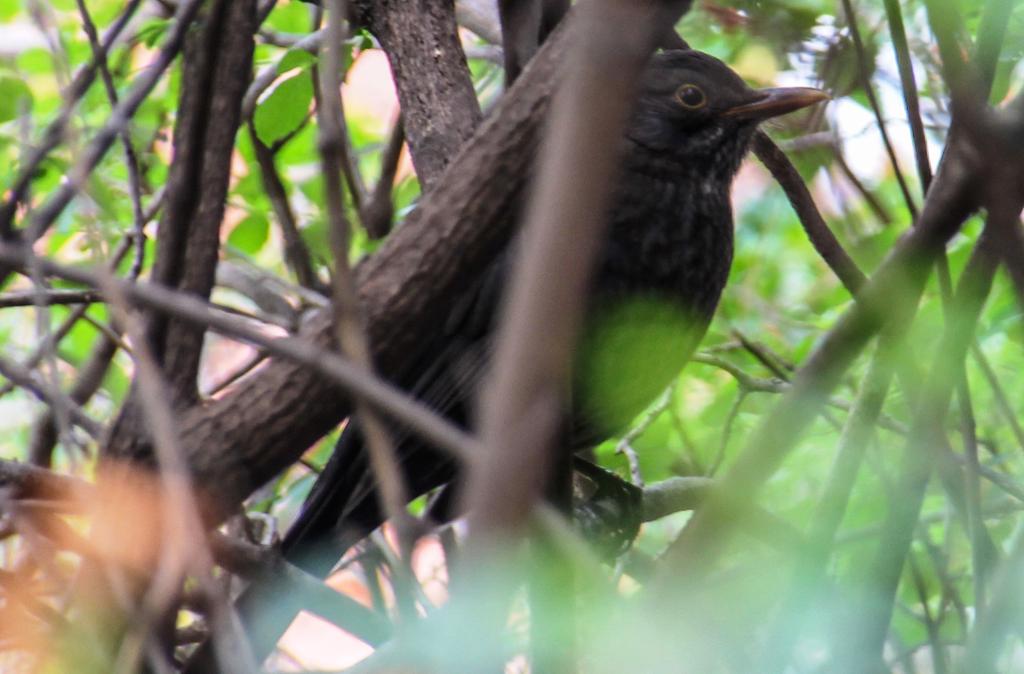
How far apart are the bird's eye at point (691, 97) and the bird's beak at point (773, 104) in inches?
3.3

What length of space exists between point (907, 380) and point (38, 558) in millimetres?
1432

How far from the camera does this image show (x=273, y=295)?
4.38 meters

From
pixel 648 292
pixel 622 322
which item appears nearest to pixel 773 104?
Result: pixel 648 292

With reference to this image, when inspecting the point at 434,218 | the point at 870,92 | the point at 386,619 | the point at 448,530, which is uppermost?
the point at 870,92

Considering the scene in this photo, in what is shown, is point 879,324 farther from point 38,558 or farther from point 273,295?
point 273,295

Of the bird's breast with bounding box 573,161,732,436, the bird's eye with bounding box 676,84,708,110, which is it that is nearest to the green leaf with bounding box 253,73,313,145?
the bird's breast with bounding box 573,161,732,436

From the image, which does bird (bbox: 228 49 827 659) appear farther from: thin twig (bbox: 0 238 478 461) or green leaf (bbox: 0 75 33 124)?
thin twig (bbox: 0 238 478 461)

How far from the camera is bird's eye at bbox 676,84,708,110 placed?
3816 mm

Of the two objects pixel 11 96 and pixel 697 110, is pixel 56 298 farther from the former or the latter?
pixel 697 110

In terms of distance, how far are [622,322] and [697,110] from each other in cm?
85

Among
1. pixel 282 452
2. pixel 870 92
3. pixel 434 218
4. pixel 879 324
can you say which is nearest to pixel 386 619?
pixel 282 452

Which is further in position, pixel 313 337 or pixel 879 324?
pixel 313 337

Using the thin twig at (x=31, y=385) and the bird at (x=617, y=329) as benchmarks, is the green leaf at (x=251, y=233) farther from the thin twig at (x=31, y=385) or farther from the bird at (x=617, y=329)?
the thin twig at (x=31, y=385)

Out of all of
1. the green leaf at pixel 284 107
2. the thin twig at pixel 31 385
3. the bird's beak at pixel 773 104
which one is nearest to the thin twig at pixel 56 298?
the thin twig at pixel 31 385
